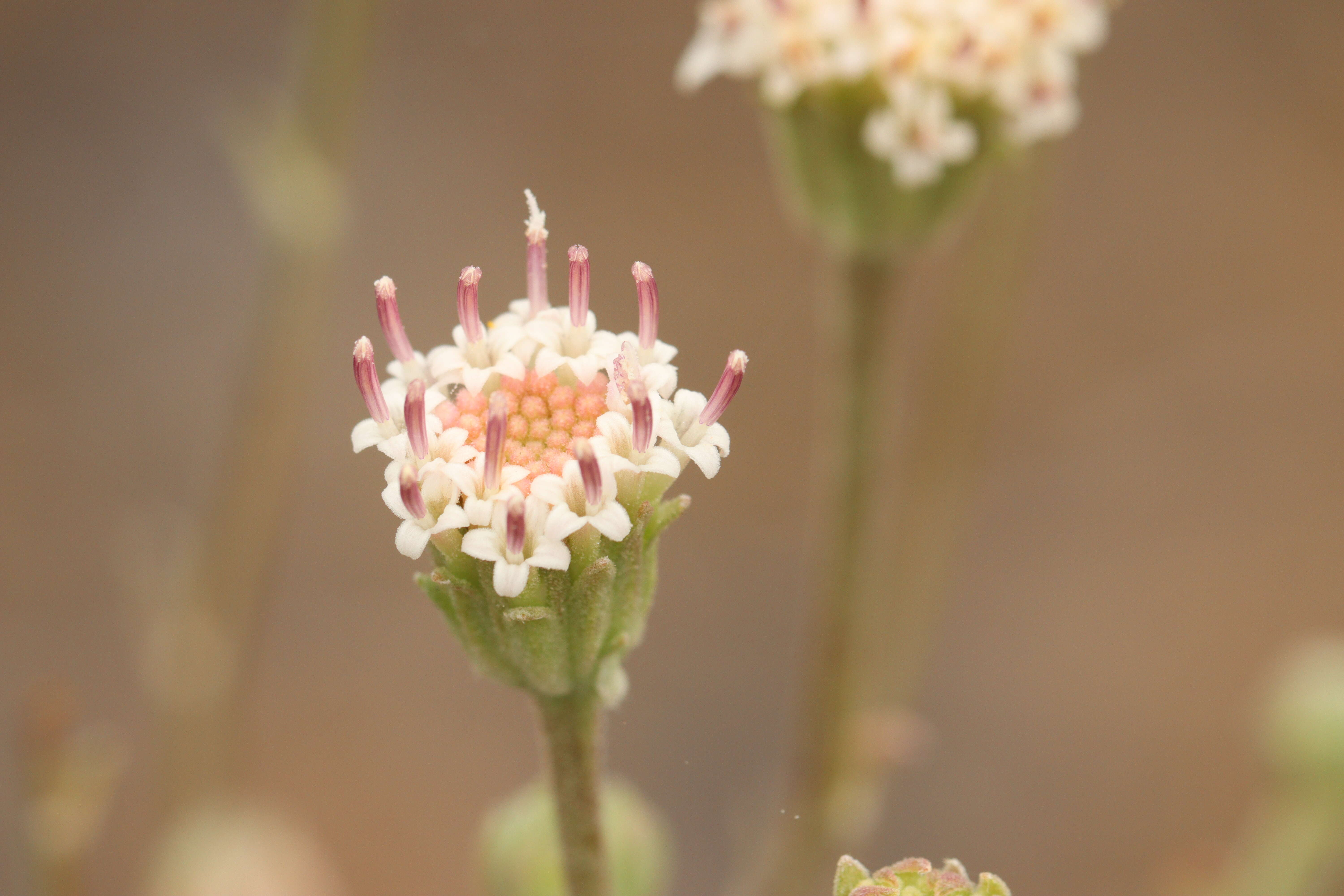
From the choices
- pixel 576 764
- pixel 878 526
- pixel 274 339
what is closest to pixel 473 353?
pixel 576 764

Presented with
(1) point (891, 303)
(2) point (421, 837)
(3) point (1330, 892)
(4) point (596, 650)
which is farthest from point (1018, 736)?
(4) point (596, 650)

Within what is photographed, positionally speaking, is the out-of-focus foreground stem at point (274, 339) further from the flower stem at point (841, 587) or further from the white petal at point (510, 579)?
the white petal at point (510, 579)

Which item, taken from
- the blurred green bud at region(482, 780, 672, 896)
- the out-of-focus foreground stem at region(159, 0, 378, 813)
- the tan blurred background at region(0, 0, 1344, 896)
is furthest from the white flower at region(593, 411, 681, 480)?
the tan blurred background at region(0, 0, 1344, 896)

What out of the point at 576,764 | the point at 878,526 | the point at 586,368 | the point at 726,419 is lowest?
the point at 576,764

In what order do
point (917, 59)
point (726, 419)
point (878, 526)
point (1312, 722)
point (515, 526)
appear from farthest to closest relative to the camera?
1. point (726, 419)
2. point (878, 526)
3. point (1312, 722)
4. point (917, 59)
5. point (515, 526)

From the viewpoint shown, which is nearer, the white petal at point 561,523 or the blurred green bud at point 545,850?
the white petal at point 561,523

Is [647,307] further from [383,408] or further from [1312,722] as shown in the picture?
[1312,722]

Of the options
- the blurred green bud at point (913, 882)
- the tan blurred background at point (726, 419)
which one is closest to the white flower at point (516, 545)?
the blurred green bud at point (913, 882)
